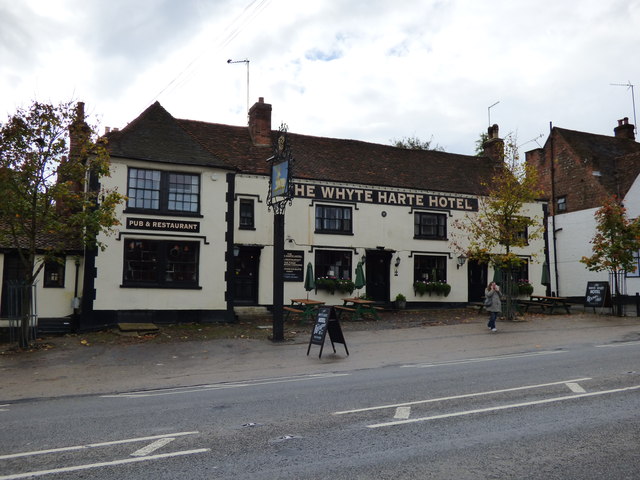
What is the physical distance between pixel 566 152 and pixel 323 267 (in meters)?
18.0

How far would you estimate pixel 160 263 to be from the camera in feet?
67.0

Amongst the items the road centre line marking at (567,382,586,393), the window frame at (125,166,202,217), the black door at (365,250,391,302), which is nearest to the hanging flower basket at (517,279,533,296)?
the black door at (365,250,391,302)

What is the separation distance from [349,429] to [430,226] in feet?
68.9

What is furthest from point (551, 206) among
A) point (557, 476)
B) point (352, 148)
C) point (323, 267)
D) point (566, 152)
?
point (557, 476)

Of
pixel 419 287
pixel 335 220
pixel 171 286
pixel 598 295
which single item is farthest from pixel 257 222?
pixel 598 295

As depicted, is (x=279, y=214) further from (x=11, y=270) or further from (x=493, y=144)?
(x=493, y=144)

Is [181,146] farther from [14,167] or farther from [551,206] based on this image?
[551,206]

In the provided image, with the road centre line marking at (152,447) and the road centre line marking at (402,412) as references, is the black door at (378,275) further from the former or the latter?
the road centre line marking at (152,447)

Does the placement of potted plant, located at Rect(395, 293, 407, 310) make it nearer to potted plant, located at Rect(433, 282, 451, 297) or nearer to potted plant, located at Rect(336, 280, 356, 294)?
potted plant, located at Rect(433, 282, 451, 297)

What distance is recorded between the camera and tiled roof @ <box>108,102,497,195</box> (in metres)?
21.0

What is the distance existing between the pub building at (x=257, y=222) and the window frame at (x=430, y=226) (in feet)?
0.22

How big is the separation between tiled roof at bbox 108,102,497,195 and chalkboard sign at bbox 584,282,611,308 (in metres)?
7.17

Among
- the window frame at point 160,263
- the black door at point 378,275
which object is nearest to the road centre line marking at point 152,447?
the window frame at point 160,263

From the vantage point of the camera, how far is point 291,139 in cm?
2664
